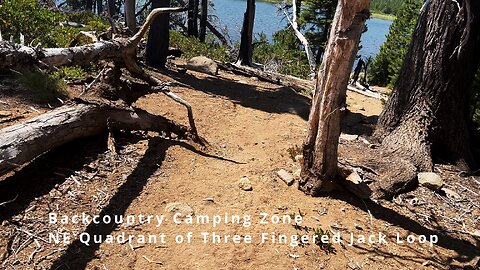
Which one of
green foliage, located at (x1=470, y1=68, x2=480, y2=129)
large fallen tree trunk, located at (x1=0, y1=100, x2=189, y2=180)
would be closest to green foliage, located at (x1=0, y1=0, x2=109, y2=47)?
large fallen tree trunk, located at (x1=0, y1=100, x2=189, y2=180)

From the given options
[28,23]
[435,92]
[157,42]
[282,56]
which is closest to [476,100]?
[435,92]

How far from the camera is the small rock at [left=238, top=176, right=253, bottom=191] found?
4.58 m

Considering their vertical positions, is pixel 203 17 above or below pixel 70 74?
above

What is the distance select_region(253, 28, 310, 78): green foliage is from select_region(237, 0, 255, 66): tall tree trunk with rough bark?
2.14 meters

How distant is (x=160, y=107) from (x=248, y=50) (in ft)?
26.0

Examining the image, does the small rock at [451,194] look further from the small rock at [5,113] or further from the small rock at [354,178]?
the small rock at [5,113]

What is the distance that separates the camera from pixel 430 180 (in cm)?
507

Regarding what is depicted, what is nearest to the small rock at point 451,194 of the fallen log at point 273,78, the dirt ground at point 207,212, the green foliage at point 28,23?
the dirt ground at point 207,212

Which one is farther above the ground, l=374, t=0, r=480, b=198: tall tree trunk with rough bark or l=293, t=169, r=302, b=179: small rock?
l=374, t=0, r=480, b=198: tall tree trunk with rough bark

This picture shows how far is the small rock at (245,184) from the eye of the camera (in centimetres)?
458

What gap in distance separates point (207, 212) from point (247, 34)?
35.1 feet

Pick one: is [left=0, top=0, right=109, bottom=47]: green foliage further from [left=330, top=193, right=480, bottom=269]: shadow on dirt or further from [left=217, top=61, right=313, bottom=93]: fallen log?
[left=330, top=193, right=480, bottom=269]: shadow on dirt

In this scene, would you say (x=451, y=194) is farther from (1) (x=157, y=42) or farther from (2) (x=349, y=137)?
(1) (x=157, y=42)

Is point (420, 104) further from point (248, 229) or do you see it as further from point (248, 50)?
point (248, 50)
